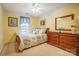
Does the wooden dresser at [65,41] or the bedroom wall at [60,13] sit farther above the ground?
the bedroom wall at [60,13]

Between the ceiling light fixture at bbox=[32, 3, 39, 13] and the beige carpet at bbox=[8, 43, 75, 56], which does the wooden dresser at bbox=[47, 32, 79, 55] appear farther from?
the ceiling light fixture at bbox=[32, 3, 39, 13]

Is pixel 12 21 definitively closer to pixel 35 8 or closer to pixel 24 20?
pixel 24 20

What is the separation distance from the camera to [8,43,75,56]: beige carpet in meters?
2.07

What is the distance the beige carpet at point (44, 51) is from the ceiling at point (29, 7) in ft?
2.36

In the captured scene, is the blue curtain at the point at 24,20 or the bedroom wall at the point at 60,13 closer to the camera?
the bedroom wall at the point at 60,13

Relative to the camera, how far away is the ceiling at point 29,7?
2.05 meters

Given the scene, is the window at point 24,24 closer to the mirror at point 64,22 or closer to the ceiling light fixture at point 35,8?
the ceiling light fixture at point 35,8

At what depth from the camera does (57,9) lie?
84.2 inches

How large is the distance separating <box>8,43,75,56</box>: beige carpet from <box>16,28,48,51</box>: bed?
9 cm

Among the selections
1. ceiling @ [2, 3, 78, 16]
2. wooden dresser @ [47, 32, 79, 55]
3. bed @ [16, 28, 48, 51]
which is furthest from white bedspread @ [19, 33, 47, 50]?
ceiling @ [2, 3, 78, 16]

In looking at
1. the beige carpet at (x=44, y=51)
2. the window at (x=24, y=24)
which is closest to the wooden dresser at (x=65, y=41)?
the beige carpet at (x=44, y=51)

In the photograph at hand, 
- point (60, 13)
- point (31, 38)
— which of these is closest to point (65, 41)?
point (60, 13)

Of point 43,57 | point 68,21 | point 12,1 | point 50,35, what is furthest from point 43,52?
point 12,1

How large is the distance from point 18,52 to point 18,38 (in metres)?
0.29
